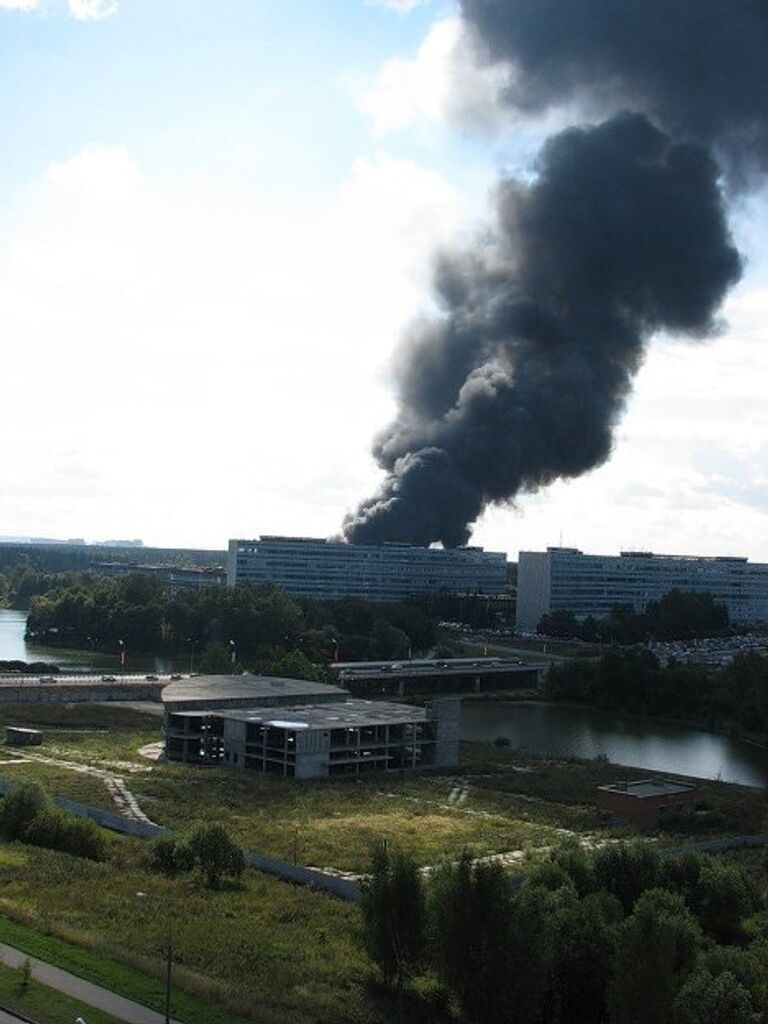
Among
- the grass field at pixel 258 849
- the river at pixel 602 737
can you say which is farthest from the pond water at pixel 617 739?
the grass field at pixel 258 849

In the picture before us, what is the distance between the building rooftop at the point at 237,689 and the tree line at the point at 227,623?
23165mm

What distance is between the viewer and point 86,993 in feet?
56.2

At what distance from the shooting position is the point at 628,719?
65938 millimetres

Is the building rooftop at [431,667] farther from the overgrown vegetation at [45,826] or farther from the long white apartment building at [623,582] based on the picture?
the overgrown vegetation at [45,826]

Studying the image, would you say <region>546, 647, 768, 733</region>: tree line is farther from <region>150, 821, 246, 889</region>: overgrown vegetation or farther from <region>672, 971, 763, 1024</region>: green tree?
<region>672, 971, 763, 1024</region>: green tree

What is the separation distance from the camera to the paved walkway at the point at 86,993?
1644cm

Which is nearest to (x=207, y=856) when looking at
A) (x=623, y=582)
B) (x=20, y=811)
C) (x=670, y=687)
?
(x=20, y=811)

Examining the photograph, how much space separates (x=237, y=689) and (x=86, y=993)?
95.1ft

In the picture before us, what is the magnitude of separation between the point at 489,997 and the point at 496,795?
65.4ft

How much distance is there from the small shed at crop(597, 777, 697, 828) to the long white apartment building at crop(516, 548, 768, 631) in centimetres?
7057

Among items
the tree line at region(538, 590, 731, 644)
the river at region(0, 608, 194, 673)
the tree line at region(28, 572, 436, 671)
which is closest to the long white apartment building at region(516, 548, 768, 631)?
the tree line at region(538, 590, 731, 644)

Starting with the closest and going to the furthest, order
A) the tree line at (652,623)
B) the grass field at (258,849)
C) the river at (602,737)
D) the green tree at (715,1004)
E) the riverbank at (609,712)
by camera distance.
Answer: the green tree at (715,1004), the grass field at (258,849), the river at (602,737), the riverbank at (609,712), the tree line at (652,623)

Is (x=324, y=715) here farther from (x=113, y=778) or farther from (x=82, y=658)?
(x=82, y=658)

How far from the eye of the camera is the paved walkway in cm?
1644
